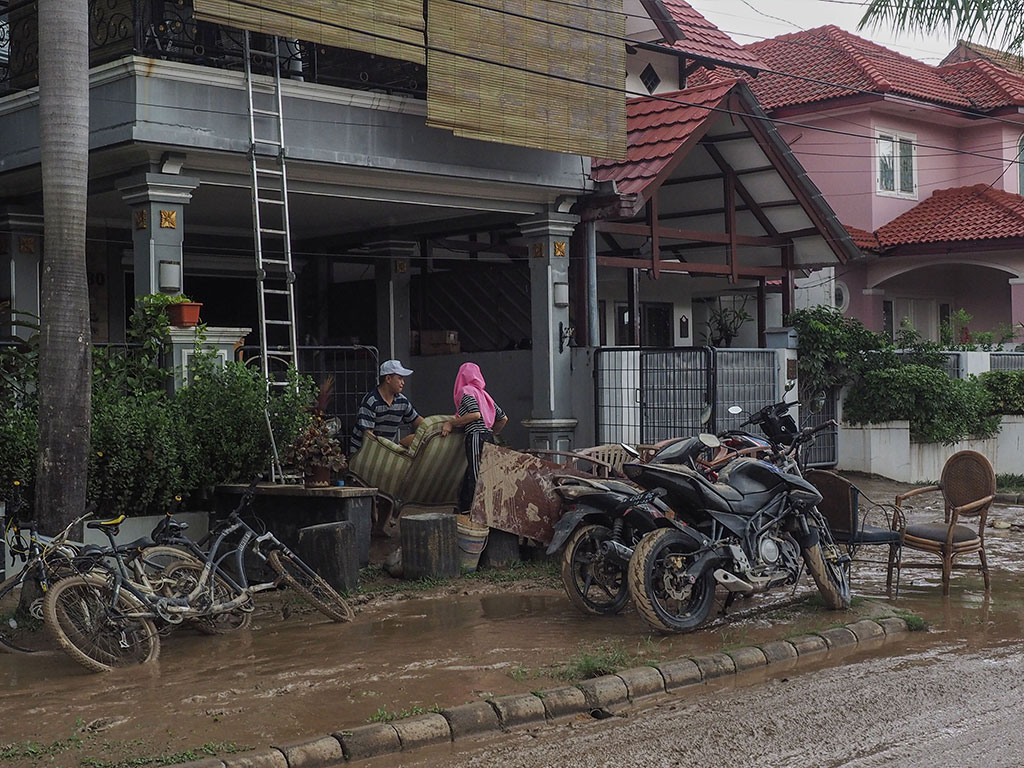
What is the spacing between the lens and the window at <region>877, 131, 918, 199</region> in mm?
28398

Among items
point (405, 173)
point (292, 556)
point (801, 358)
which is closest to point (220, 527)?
point (292, 556)

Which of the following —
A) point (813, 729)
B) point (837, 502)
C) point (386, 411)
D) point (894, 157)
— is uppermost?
point (894, 157)

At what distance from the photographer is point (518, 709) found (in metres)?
6.97

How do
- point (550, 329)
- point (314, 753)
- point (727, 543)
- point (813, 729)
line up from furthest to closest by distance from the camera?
1. point (550, 329)
2. point (727, 543)
3. point (813, 729)
4. point (314, 753)

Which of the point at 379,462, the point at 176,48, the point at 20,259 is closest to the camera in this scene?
the point at 379,462

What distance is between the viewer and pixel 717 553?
9.08 metres

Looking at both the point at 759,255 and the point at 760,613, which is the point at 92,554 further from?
the point at 759,255

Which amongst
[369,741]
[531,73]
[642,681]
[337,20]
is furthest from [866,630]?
[531,73]

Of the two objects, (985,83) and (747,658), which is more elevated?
(985,83)

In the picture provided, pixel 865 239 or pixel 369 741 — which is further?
pixel 865 239

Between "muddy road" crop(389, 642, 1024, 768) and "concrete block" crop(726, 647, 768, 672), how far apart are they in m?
0.25

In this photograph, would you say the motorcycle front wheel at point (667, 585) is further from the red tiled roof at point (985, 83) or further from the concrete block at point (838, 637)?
the red tiled roof at point (985, 83)

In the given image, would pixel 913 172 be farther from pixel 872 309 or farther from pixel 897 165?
pixel 872 309

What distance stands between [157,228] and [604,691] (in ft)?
23.6
